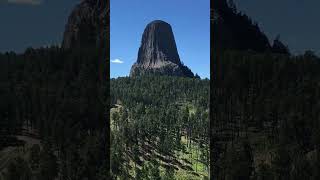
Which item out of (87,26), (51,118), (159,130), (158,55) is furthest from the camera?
(158,55)

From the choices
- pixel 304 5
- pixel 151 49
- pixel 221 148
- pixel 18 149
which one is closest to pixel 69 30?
pixel 18 149

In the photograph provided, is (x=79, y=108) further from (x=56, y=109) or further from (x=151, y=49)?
(x=151, y=49)

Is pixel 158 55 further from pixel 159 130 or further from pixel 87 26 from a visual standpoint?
pixel 87 26

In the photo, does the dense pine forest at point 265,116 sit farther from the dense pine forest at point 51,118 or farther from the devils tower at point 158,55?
the devils tower at point 158,55

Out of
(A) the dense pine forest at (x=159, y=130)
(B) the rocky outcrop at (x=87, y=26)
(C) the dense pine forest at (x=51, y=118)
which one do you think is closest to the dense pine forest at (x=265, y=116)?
(C) the dense pine forest at (x=51, y=118)

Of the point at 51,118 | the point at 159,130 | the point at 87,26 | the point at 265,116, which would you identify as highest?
the point at 87,26

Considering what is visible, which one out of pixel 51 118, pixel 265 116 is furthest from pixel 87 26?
pixel 265 116

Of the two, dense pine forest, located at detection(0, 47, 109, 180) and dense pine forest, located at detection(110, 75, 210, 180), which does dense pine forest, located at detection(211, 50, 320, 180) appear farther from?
dense pine forest, located at detection(110, 75, 210, 180)
